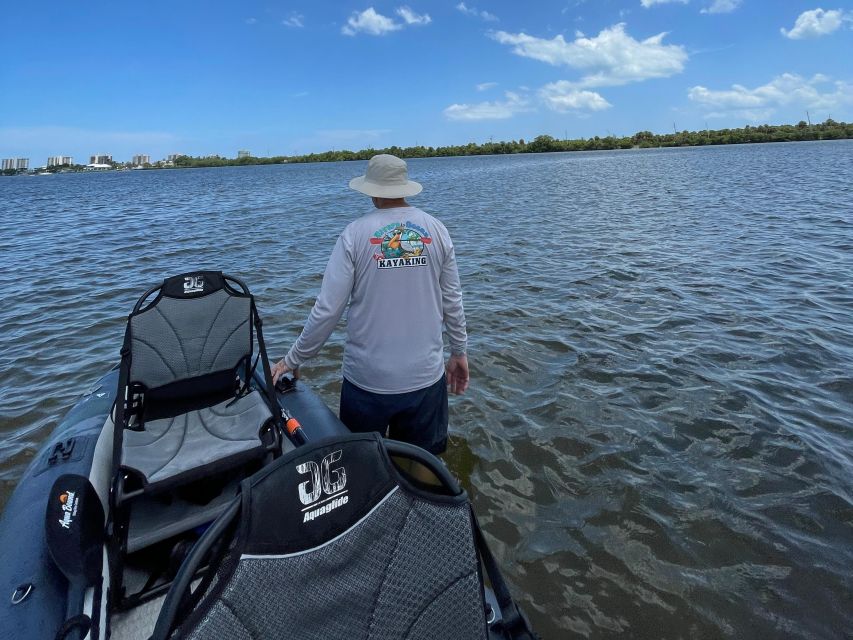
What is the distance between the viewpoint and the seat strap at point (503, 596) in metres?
1.69

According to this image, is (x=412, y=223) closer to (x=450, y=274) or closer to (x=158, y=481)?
(x=450, y=274)

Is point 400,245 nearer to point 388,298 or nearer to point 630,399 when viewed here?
point 388,298

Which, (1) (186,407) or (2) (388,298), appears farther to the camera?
(1) (186,407)

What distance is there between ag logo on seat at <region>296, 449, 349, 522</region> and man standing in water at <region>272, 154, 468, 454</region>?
60.6 inches

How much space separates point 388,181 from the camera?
9.47 ft

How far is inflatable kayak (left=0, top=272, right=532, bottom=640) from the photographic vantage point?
52.2 inches

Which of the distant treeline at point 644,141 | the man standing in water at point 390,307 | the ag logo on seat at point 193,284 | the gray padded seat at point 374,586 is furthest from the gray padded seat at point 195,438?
the distant treeline at point 644,141

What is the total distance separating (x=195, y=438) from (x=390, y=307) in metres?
1.53

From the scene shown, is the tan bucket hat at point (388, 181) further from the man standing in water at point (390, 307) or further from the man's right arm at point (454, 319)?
the man's right arm at point (454, 319)

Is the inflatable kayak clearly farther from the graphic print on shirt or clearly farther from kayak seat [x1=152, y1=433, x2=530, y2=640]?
the graphic print on shirt

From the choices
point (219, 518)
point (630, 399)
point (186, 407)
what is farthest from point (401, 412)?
point (630, 399)

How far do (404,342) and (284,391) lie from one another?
1639mm

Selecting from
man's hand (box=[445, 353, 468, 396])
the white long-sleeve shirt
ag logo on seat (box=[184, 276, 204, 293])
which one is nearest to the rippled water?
the white long-sleeve shirt

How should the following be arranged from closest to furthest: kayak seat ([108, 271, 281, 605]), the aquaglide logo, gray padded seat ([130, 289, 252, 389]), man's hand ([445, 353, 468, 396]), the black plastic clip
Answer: the aquaglide logo
kayak seat ([108, 271, 281, 605])
the black plastic clip
gray padded seat ([130, 289, 252, 389])
man's hand ([445, 353, 468, 396])
